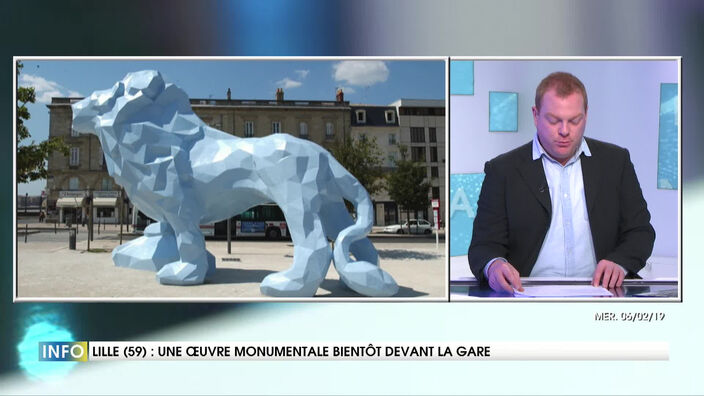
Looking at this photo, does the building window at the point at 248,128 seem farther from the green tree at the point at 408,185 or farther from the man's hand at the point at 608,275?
the man's hand at the point at 608,275

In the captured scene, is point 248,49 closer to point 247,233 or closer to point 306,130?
point 306,130

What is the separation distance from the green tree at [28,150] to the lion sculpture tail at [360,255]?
5.83 meters

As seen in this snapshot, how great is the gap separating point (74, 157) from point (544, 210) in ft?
57.7

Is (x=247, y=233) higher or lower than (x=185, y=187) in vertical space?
lower

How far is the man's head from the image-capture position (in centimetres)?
674

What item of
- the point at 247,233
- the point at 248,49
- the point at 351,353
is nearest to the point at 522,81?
the point at 248,49

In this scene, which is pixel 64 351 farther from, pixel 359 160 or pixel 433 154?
pixel 433 154

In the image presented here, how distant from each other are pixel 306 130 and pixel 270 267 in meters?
8.09

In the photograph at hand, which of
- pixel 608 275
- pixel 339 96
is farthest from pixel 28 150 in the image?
pixel 608 275

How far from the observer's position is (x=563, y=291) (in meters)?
6.74

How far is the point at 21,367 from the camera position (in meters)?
6.64

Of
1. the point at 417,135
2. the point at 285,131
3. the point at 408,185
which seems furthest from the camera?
the point at 285,131

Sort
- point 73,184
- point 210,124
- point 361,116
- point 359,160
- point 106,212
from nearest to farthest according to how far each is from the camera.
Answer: point 359,160 < point 361,116 < point 210,124 < point 73,184 < point 106,212

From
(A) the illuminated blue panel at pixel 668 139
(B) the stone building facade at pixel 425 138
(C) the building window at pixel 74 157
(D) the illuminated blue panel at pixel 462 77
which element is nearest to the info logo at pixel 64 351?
(D) the illuminated blue panel at pixel 462 77
